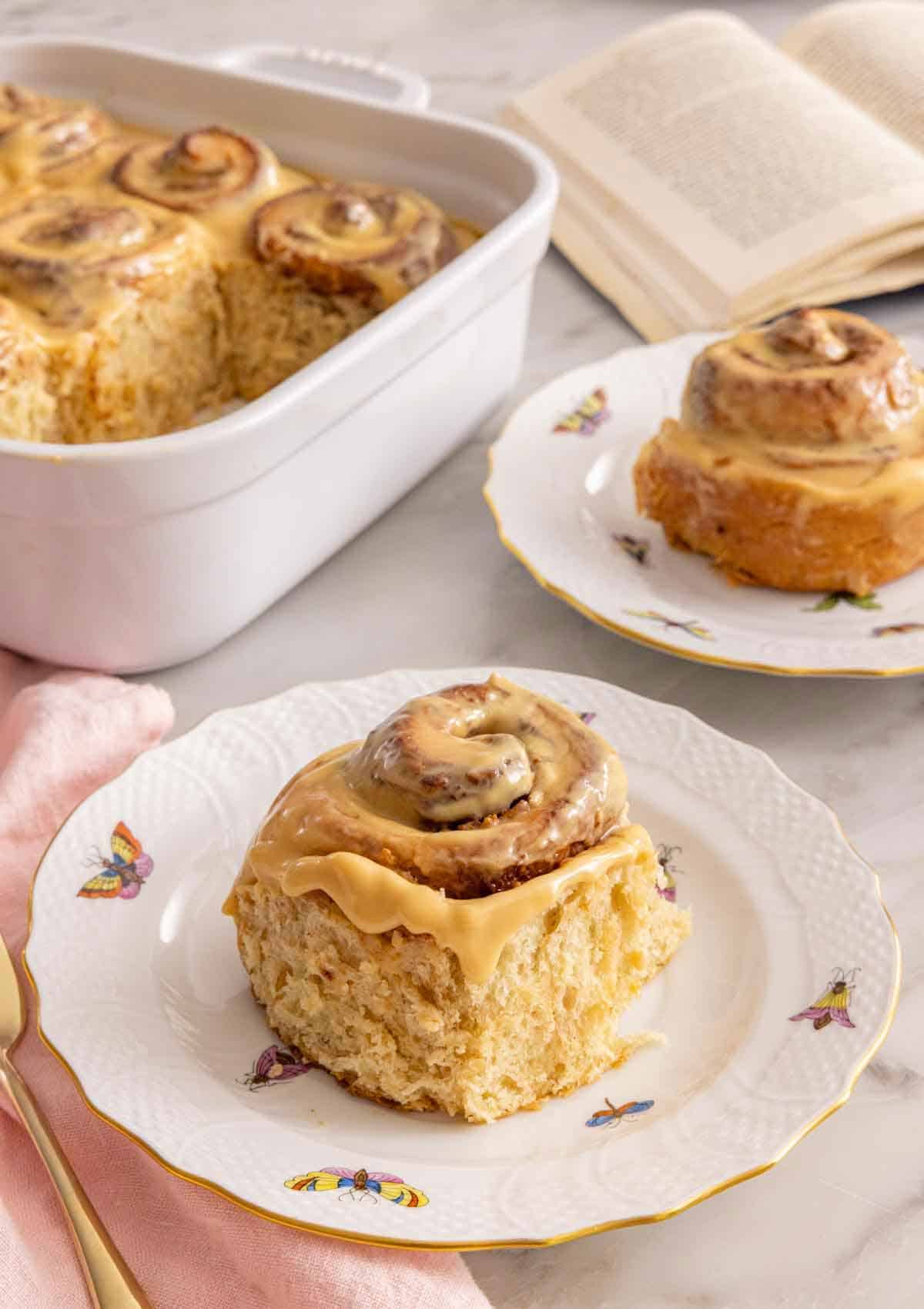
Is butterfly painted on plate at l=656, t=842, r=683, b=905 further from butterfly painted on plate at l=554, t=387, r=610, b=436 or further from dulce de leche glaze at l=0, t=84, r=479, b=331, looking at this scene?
dulce de leche glaze at l=0, t=84, r=479, b=331

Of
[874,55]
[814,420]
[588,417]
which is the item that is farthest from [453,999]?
[874,55]

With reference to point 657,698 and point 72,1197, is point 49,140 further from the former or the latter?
point 72,1197

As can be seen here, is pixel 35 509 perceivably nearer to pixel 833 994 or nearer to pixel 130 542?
pixel 130 542

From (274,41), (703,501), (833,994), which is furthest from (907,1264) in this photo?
(274,41)

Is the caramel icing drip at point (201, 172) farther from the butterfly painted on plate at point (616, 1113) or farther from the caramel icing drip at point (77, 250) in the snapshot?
the butterfly painted on plate at point (616, 1113)

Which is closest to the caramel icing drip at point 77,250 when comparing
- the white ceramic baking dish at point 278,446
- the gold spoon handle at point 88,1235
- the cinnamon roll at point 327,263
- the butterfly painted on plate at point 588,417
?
the cinnamon roll at point 327,263
